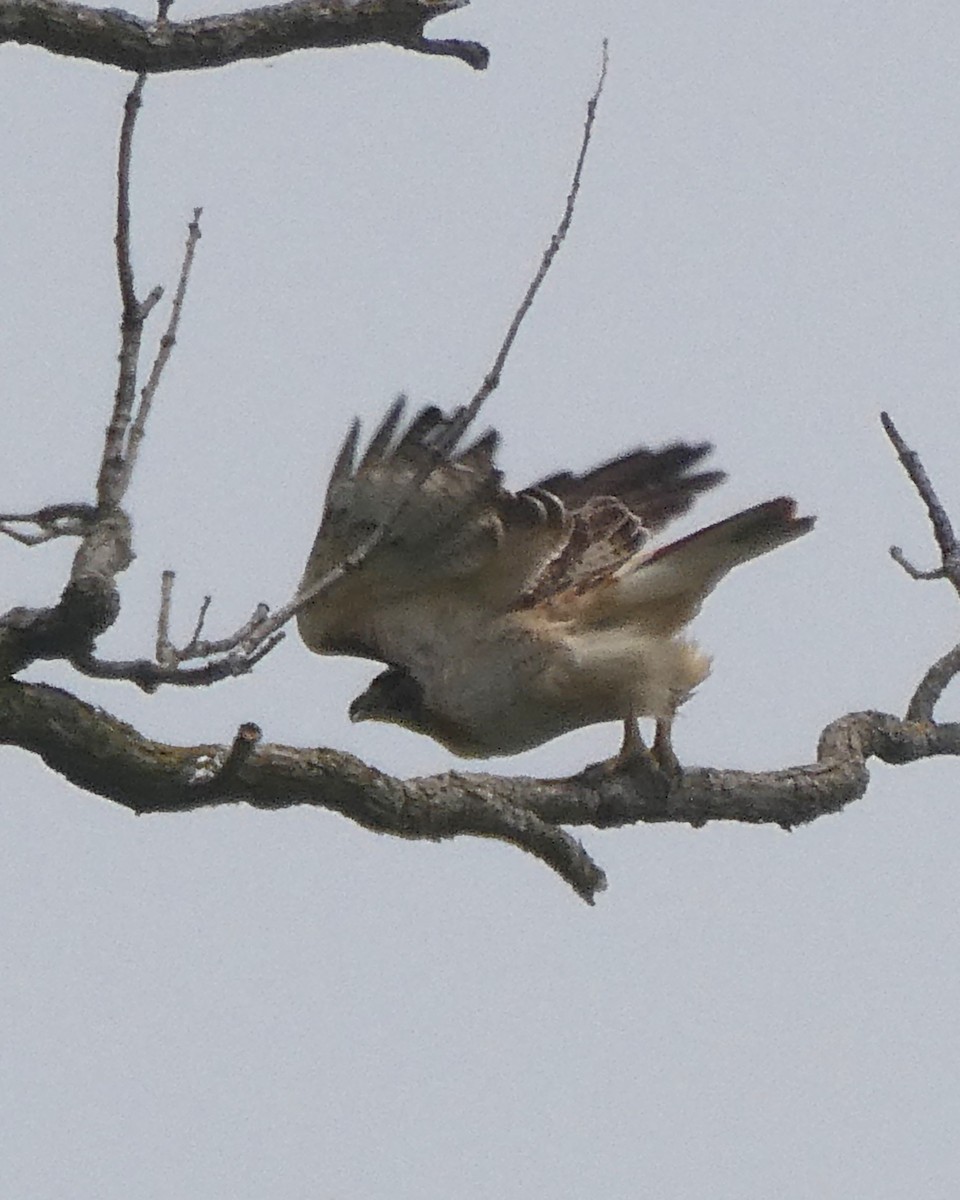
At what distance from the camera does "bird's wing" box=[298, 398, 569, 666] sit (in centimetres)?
685

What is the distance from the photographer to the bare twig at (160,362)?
13.8ft

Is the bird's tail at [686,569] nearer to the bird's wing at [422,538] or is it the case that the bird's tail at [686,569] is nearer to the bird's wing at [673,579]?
the bird's wing at [673,579]

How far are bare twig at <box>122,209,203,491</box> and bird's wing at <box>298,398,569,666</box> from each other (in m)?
2.19

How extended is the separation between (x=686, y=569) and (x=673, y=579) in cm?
7

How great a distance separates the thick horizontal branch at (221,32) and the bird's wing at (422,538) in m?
1.92

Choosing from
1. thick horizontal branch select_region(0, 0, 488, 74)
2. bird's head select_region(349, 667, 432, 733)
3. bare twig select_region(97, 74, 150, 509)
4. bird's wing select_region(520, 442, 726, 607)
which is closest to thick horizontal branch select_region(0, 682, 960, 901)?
bare twig select_region(97, 74, 150, 509)

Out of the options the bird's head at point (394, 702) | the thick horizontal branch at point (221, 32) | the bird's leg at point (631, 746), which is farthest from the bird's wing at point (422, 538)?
the thick horizontal branch at point (221, 32)

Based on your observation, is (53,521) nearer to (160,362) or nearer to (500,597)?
(160,362)

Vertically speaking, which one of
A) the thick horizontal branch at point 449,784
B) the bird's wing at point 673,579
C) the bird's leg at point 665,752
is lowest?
the thick horizontal branch at point 449,784

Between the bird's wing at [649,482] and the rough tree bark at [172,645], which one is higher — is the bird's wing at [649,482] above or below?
above

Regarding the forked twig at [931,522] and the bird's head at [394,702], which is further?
the bird's head at [394,702]

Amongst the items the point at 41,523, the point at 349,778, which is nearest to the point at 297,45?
the point at 41,523

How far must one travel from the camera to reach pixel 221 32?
4.91 metres

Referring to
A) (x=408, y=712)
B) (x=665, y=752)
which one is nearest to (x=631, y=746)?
(x=665, y=752)
